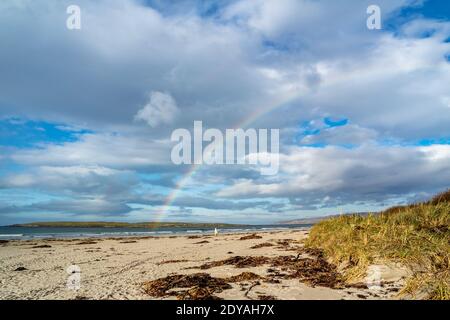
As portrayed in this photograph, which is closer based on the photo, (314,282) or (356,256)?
(314,282)

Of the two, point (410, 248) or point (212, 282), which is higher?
point (410, 248)

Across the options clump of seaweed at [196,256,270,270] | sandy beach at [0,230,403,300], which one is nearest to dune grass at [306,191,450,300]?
sandy beach at [0,230,403,300]

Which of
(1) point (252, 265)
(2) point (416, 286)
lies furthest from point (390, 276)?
(1) point (252, 265)

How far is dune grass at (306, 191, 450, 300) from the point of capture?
276 inches

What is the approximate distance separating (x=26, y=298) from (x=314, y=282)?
282 inches

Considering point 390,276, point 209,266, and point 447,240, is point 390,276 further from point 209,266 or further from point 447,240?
point 209,266

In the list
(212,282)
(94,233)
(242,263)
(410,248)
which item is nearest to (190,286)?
(212,282)

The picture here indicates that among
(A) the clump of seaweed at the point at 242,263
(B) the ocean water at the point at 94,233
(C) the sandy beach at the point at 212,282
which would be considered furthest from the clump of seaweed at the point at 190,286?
(B) the ocean water at the point at 94,233

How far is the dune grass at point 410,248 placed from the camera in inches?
276

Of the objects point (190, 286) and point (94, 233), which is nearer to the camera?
point (190, 286)

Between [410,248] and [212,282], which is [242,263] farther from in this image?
[410,248]

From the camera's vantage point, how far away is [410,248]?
8539 millimetres

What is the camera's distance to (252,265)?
40.1 feet

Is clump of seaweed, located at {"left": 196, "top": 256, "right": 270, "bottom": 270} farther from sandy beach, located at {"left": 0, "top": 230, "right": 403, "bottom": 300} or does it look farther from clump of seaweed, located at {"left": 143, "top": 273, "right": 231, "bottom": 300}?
Answer: clump of seaweed, located at {"left": 143, "top": 273, "right": 231, "bottom": 300}
